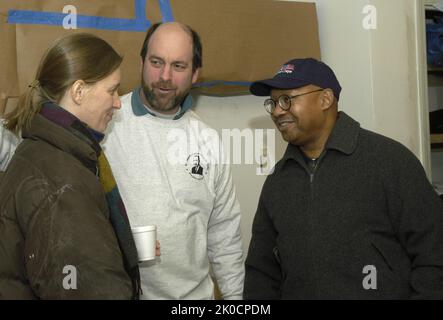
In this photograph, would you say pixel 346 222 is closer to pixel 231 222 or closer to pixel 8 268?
pixel 231 222

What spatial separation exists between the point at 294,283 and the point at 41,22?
1199 mm

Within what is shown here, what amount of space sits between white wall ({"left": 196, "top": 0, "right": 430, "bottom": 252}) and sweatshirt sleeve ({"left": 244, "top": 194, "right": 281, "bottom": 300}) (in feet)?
2.11

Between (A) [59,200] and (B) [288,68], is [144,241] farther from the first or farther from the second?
(B) [288,68]

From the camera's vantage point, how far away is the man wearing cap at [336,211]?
141cm

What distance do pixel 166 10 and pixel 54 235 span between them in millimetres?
1257

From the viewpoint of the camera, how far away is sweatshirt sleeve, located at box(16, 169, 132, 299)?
97 centimetres

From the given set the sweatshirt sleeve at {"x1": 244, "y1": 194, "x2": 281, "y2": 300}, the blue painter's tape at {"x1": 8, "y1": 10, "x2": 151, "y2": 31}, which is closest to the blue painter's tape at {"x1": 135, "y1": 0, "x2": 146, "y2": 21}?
the blue painter's tape at {"x1": 8, "y1": 10, "x2": 151, "y2": 31}

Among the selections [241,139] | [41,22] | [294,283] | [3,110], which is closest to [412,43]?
[241,139]

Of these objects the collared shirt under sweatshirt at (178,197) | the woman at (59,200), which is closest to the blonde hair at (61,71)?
the woman at (59,200)

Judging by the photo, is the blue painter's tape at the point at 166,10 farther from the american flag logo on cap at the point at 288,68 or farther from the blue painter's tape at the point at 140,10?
the american flag logo on cap at the point at 288,68

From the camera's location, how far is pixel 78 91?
119 centimetres

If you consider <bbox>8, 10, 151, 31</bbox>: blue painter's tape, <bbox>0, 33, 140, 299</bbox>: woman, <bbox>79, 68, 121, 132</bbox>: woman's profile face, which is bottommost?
<bbox>0, 33, 140, 299</bbox>: woman

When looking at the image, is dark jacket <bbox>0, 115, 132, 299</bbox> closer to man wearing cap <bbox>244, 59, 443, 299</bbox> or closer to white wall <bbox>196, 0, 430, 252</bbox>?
man wearing cap <bbox>244, 59, 443, 299</bbox>

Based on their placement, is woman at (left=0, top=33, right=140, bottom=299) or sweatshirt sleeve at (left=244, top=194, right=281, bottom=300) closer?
woman at (left=0, top=33, right=140, bottom=299)
